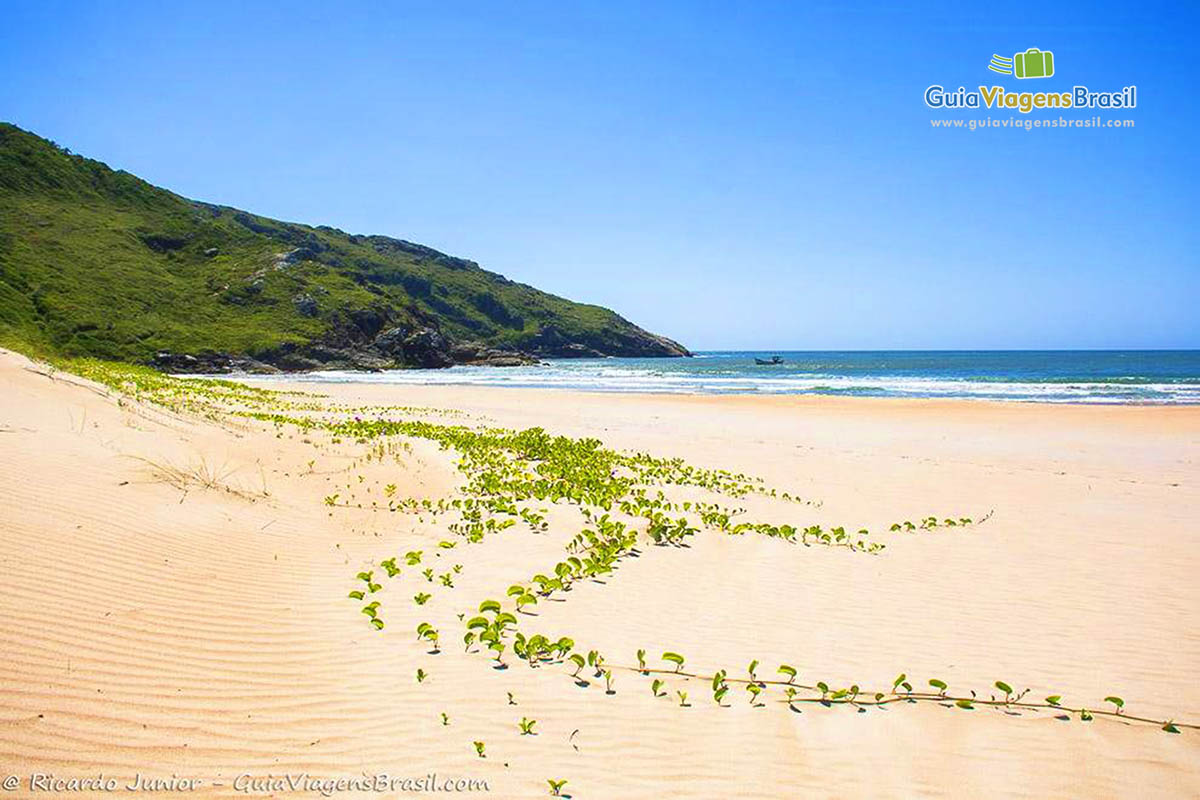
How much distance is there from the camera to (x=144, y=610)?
5324 millimetres

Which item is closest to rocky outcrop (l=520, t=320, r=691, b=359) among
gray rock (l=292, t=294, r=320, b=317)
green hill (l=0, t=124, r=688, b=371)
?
green hill (l=0, t=124, r=688, b=371)

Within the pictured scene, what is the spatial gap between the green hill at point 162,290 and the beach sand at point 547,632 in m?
49.1

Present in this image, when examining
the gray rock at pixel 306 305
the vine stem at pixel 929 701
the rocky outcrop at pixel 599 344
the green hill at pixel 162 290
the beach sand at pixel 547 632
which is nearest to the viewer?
the beach sand at pixel 547 632

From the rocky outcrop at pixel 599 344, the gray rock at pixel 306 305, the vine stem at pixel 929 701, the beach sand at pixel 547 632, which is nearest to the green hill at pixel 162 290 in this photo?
the gray rock at pixel 306 305

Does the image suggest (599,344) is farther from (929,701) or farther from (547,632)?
→ (929,701)

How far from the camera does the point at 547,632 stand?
238 inches

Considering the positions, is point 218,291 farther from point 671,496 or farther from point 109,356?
point 671,496

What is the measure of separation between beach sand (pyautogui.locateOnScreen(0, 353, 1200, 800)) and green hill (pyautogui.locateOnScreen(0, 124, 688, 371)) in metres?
49.1

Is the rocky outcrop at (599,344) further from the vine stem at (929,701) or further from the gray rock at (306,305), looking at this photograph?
the vine stem at (929,701)

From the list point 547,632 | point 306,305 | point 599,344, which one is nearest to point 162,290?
point 306,305

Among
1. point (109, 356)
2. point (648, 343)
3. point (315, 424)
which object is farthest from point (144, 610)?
point (648, 343)

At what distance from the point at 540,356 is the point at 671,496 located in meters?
132

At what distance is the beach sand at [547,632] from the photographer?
3953 mm

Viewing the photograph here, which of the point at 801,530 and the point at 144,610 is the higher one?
the point at 144,610
